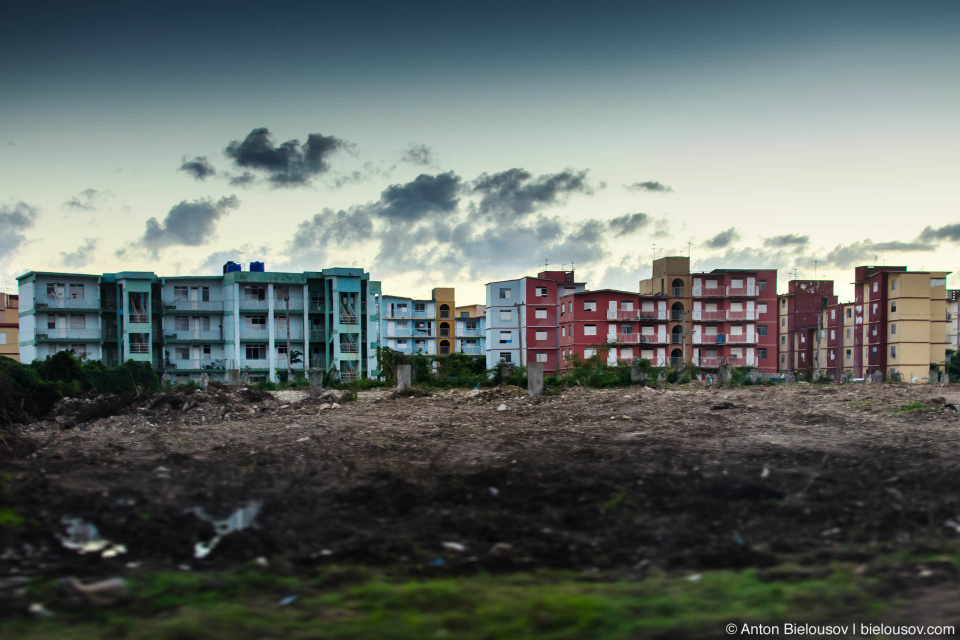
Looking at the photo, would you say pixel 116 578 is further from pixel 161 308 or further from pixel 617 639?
pixel 161 308

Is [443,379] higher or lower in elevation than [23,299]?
lower

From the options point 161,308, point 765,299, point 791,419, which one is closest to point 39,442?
point 791,419

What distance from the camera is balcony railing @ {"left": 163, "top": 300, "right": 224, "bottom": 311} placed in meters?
46.6

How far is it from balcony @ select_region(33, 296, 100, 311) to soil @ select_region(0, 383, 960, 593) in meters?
38.8

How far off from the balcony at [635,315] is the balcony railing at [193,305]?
30415 millimetres

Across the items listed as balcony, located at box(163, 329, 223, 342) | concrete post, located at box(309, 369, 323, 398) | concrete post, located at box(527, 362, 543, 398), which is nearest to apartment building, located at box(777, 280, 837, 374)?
balcony, located at box(163, 329, 223, 342)

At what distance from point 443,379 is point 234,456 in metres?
20.6

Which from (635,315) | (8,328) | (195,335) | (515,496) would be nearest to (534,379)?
(515,496)

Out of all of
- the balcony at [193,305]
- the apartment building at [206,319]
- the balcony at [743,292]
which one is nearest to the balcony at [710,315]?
the balcony at [743,292]

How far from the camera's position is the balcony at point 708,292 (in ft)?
194

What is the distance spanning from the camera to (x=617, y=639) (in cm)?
373

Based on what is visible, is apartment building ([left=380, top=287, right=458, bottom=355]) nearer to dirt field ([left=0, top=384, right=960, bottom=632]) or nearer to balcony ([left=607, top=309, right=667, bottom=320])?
balcony ([left=607, top=309, right=667, bottom=320])

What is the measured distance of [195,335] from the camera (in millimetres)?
46688

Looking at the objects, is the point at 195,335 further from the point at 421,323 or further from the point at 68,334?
the point at 421,323
